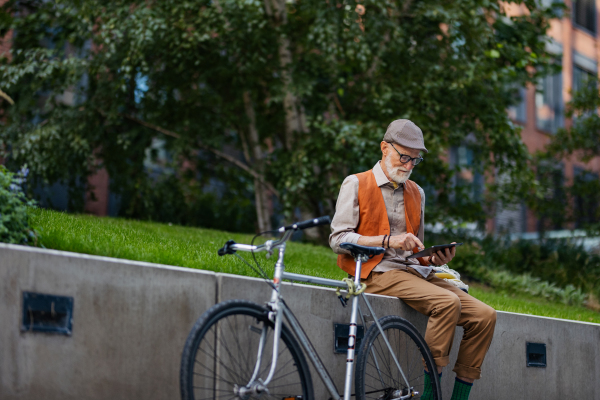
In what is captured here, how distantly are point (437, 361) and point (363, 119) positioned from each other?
695 cm

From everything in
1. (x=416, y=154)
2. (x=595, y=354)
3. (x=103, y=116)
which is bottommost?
(x=595, y=354)

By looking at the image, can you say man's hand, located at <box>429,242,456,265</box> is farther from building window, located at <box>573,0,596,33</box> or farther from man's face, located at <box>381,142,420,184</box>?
building window, located at <box>573,0,596,33</box>

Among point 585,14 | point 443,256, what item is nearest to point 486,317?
point 443,256

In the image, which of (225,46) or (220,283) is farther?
Result: (225,46)

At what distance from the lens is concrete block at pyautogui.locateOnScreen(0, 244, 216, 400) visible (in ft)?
11.1

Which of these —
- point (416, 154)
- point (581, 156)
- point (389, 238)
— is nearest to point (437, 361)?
point (389, 238)

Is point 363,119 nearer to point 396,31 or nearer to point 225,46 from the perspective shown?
point 396,31

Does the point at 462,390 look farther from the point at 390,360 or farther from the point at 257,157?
the point at 257,157

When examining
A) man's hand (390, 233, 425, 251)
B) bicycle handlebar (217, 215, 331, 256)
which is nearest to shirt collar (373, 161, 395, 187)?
man's hand (390, 233, 425, 251)

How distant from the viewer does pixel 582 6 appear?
2944 centimetres

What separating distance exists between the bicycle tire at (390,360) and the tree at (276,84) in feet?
16.9

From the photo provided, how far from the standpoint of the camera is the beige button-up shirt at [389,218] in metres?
4.57

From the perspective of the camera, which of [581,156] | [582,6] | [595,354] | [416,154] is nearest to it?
[416,154]

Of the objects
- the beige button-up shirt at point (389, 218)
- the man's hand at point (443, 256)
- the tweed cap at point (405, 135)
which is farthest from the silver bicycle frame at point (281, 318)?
the tweed cap at point (405, 135)
